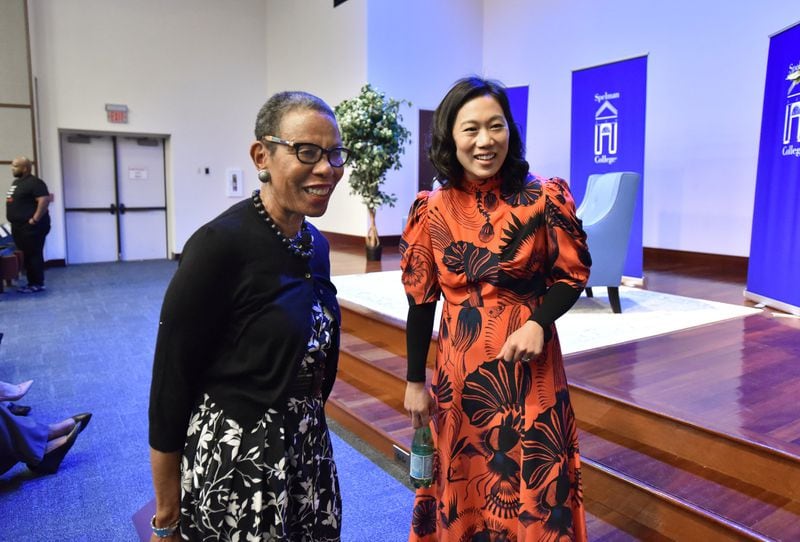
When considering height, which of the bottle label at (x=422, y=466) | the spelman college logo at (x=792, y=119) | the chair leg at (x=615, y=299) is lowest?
the chair leg at (x=615, y=299)

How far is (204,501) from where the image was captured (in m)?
1.07

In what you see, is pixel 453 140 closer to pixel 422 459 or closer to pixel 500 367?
pixel 500 367

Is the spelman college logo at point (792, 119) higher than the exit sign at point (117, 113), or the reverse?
the exit sign at point (117, 113)

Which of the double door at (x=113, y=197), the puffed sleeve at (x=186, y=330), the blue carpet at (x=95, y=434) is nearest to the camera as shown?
the puffed sleeve at (x=186, y=330)

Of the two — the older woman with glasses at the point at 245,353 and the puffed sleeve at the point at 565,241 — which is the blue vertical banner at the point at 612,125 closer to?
the puffed sleeve at the point at 565,241

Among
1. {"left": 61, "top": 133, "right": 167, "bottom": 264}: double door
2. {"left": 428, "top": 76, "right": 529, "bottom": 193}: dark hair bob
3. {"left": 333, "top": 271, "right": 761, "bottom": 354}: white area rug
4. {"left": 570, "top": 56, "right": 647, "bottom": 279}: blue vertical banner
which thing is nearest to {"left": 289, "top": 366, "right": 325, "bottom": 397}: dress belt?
{"left": 428, "top": 76, "right": 529, "bottom": 193}: dark hair bob

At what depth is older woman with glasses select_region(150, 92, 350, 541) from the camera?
3.43 ft

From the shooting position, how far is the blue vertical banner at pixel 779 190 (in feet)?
14.7

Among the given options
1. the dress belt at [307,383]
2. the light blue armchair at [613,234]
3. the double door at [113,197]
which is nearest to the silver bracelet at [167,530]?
the dress belt at [307,383]

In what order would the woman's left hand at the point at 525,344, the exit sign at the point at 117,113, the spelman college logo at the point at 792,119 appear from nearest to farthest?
the woman's left hand at the point at 525,344 → the spelman college logo at the point at 792,119 → the exit sign at the point at 117,113

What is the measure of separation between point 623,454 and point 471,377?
139 cm

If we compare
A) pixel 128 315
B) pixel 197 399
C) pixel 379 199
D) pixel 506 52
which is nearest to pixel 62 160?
pixel 128 315

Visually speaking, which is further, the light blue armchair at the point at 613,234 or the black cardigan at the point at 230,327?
the light blue armchair at the point at 613,234

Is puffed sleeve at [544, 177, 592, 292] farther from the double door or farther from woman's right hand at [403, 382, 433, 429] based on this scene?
the double door
